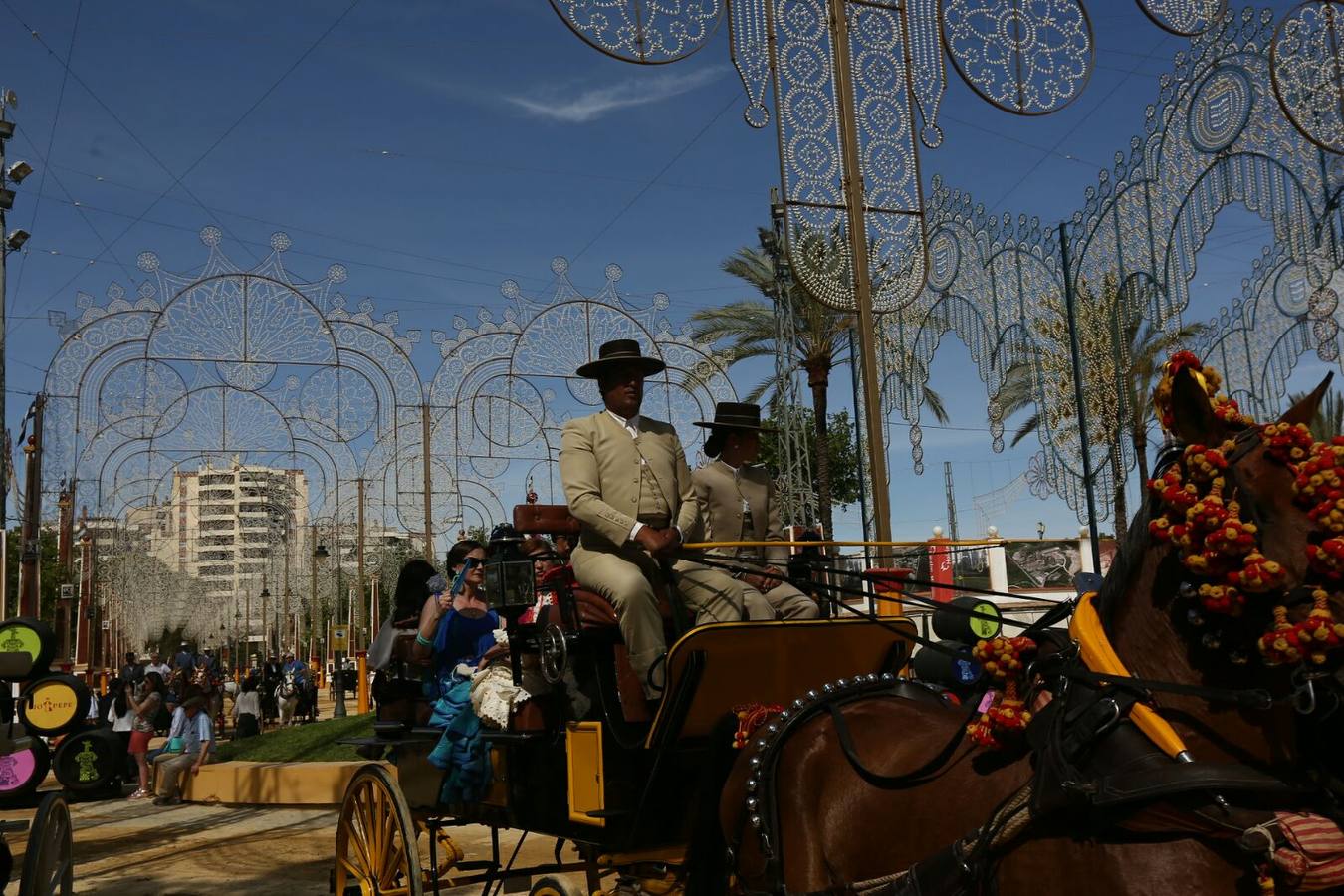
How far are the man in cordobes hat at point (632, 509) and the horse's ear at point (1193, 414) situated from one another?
93.5 inches

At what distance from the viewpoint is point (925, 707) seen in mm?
4020

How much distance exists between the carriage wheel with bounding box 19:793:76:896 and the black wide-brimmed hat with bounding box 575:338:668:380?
427cm

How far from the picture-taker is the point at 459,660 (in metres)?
A: 7.09

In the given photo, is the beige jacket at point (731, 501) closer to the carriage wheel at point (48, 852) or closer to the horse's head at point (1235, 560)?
the horse's head at point (1235, 560)

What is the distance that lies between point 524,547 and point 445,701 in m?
1.08

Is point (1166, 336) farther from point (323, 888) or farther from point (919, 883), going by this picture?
point (919, 883)

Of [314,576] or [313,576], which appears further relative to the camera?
[313,576]

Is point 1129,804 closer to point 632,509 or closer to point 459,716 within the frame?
point 632,509

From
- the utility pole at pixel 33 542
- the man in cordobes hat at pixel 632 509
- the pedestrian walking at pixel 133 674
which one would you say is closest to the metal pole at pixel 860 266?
the man in cordobes hat at pixel 632 509

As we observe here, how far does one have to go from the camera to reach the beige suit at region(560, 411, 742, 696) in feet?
16.2

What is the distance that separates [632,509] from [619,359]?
710 millimetres

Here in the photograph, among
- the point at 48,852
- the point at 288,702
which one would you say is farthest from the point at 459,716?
the point at 288,702

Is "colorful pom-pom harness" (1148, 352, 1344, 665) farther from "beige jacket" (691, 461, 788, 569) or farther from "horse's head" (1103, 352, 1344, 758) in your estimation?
"beige jacket" (691, 461, 788, 569)

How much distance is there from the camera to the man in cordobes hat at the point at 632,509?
495 centimetres
